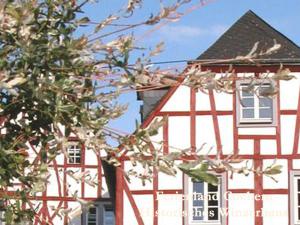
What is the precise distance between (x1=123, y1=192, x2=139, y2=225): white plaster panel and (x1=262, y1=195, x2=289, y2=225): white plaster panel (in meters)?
2.61

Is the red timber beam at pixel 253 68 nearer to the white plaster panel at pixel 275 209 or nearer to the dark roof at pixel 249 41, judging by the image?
the dark roof at pixel 249 41

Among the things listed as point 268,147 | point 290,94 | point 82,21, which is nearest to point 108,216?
point 268,147

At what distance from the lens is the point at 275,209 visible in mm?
19438

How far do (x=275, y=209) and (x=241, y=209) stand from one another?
696 mm

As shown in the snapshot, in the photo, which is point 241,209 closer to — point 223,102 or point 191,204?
point 191,204

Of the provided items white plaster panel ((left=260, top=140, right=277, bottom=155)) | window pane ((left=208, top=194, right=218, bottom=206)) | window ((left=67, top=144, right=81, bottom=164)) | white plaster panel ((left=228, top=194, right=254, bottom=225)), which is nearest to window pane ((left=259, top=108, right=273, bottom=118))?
white plaster panel ((left=260, top=140, right=277, bottom=155))

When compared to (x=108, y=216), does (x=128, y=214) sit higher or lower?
higher

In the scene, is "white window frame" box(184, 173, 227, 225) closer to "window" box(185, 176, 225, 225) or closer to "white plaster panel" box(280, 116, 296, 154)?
"window" box(185, 176, 225, 225)

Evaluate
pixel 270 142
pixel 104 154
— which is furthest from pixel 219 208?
pixel 104 154

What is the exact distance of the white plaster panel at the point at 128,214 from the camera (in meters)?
19.7

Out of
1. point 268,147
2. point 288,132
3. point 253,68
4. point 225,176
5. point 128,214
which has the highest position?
point 253,68

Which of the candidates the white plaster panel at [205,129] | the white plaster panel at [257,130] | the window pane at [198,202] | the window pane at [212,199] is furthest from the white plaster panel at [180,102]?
the window pane at [212,199]

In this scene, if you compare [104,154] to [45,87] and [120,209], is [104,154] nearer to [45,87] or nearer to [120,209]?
[45,87]

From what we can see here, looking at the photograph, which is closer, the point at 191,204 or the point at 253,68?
the point at 253,68
